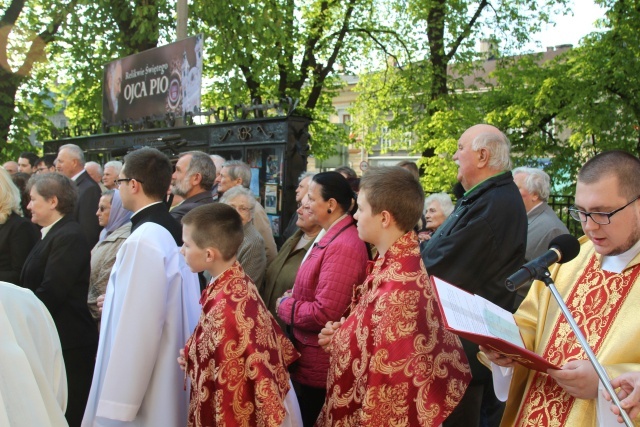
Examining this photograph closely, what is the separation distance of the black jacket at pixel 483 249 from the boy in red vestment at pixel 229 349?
1.00m

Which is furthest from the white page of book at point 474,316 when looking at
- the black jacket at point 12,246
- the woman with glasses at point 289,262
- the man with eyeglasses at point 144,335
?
the black jacket at point 12,246

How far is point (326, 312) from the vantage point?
367 centimetres

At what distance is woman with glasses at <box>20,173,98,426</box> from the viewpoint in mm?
4566

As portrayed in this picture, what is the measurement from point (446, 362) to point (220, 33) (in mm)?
11768

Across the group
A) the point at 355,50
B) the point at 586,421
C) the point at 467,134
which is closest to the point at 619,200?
the point at 586,421

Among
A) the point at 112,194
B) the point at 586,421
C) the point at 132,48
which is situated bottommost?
the point at 586,421

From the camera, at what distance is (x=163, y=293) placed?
357cm

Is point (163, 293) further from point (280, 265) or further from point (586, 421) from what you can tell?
point (586, 421)

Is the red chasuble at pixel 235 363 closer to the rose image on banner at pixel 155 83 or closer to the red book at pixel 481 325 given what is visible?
the red book at pixel 481 325

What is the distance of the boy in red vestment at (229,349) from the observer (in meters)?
3.08

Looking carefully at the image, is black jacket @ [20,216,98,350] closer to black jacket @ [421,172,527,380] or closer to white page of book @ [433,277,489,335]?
black jacket @ [421,172,527,380]

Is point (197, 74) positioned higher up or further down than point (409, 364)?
higher up

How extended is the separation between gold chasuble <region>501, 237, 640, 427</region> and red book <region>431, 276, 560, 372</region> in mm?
233

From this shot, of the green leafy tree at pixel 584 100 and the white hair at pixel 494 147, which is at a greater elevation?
the green leafy tree at pixel 584 100
